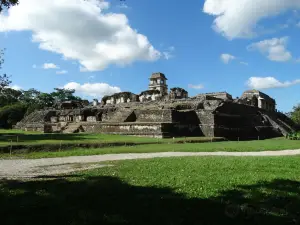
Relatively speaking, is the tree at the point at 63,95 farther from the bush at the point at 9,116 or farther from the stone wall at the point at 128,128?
the stone wall at the point at 128,128

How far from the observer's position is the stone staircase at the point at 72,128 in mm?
31311

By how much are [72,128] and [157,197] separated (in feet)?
90.0

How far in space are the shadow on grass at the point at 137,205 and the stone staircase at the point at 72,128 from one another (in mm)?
24491

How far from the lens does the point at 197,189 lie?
6.52 meters

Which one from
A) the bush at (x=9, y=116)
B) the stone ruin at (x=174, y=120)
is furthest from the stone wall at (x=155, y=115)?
the bush at (x=9, y=116)

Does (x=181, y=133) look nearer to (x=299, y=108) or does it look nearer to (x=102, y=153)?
(x=102, y=153)

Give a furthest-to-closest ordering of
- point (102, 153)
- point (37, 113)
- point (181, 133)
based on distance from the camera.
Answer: point (37, 113) → point (181, 133) → point (102, 153)

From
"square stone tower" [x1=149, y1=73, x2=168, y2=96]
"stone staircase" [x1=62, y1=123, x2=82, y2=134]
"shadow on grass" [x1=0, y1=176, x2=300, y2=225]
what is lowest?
"shadow on grass" [x1=0, y1=176, x2=300, y2=225]

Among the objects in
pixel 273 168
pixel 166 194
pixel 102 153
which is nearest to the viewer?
pixel 166 194

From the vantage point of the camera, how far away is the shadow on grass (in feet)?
15.7

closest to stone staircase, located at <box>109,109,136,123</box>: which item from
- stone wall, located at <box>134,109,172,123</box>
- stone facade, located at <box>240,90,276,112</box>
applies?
stone wall, located at <box>134,109,172,123</box>

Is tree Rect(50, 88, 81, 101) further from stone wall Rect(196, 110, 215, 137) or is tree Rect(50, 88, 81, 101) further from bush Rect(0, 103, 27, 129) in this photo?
stone wall Rect(196, 110, 215, 137)

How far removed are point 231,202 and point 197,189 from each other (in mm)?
1004

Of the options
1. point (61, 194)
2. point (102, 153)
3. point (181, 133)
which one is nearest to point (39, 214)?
point (61, 194)
